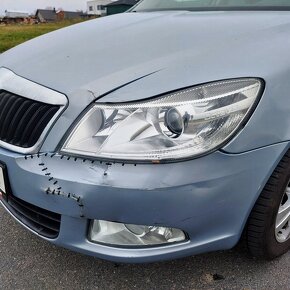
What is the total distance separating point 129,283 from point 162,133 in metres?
0.86

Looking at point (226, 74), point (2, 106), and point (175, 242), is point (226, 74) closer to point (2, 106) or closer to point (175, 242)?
point (175, 242)

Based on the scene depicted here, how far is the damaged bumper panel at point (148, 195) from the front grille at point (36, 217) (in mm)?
15

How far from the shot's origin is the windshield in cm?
239

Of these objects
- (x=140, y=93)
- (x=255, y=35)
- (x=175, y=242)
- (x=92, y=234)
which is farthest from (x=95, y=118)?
(x=255, y=35)

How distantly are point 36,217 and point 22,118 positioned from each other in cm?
48

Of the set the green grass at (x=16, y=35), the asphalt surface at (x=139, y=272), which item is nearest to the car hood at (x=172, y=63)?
the asphalt surface at (x=139, y=272)

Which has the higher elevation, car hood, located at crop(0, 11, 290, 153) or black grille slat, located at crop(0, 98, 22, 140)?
car hood, located at crop(0, 11, 290, 153)

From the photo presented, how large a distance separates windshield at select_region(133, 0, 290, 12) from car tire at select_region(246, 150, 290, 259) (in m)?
1.08

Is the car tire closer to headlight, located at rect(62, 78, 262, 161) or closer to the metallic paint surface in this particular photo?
the metallic paint surface

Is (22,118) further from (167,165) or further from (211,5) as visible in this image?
(211,5)

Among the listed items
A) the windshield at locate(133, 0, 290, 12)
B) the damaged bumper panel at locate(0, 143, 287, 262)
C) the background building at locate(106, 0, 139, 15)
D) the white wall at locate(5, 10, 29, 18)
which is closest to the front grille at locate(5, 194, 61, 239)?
the damaged bumper panel at locate(0, 143, 287, 262)

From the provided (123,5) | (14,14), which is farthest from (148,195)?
(14,14)

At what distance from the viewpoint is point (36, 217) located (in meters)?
1.93

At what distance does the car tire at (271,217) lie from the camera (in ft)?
5.81
